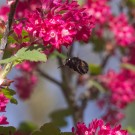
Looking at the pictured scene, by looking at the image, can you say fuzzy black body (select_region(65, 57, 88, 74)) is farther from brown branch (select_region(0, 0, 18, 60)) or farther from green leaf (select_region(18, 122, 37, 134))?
green leaf (select_region(18, 122, 37, 134))

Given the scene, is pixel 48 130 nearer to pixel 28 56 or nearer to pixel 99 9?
pixel 28 56

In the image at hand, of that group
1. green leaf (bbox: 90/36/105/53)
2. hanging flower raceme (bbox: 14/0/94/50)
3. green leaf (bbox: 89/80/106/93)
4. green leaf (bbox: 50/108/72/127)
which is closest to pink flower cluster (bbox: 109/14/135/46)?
green leaf (bbox: 90/36/105/53)

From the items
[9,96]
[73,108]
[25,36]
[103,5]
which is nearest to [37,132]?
[9,96]

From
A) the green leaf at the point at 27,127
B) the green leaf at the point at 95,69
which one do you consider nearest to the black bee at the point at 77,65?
the green leaf at the point at 27,127

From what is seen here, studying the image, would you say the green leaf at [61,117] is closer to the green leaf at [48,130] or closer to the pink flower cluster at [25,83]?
the pink flower cluster at [25,83]

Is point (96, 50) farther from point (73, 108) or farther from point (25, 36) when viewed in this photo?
point (25, 36)

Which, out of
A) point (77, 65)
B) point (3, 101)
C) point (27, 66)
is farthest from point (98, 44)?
point (3, 101)

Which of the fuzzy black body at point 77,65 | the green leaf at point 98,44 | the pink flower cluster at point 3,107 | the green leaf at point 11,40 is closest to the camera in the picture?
the pink flower cluster at point 3,107
